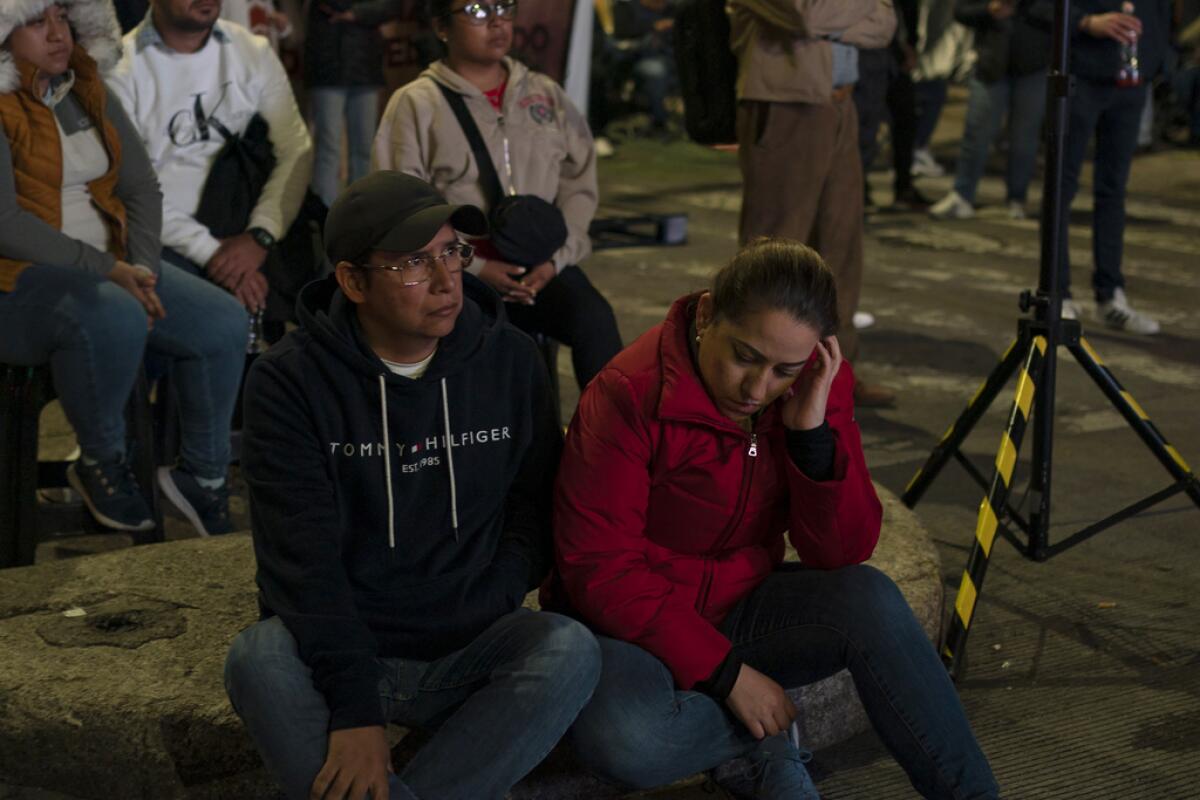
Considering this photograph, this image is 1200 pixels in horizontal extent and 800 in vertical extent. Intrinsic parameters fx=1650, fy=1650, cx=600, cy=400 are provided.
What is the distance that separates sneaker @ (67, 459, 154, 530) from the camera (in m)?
→ 4.22

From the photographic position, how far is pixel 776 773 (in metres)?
2.85

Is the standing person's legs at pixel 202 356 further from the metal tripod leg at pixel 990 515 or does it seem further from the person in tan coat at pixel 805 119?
the metal tripod leg at pixel 990 515

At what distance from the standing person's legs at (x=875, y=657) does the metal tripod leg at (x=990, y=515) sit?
0.67m

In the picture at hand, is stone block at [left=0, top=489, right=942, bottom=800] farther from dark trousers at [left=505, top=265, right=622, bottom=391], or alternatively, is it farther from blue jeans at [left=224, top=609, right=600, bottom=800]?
dark trousers at [left=505, top=265, right=622, bottom=391]

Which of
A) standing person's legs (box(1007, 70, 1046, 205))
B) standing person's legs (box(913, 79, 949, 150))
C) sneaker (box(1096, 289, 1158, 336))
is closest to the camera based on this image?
sneaker (box(1096, 289, 1158, 336))

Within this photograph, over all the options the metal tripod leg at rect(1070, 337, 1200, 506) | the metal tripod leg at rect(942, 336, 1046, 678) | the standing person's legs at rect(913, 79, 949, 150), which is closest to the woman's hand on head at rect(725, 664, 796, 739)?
the metal tripod leg at rect(942, 336, 1046, 678)

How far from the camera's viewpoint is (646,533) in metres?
3.04

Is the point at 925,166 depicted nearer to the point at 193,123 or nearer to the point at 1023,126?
the point at 1023,126

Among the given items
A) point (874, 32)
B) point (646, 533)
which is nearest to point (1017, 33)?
point (874, 32)

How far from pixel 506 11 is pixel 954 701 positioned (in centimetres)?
258

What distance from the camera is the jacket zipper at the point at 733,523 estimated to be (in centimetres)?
297

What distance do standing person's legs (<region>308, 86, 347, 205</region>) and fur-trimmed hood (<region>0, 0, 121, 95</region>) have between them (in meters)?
3.69

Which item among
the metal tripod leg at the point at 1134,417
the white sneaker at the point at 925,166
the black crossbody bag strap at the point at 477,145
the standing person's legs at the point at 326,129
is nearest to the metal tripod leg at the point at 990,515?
the metal tripod leg at the point at 1134,417

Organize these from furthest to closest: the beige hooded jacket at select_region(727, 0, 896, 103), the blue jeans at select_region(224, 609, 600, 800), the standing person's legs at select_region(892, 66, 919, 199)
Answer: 1. the standing person's legs at select_region(892, 66, 919, 199)
2. the beige hooded jacket at select_region(727, 0, 896, 103)
3. the blue jeans at select_region(224, 609, 600, 800)
